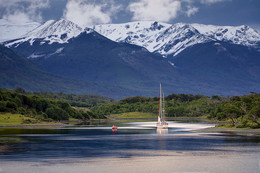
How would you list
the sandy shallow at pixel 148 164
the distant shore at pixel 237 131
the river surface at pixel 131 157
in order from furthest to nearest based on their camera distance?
the distant shore at pixel 237 131 < the river surface at pixel 131 157 < the sandy shallow at pixel 148 164

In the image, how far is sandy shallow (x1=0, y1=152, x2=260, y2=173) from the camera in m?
61.7

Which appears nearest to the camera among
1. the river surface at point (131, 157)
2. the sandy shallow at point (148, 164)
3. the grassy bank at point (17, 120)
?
the sandy shallow at point (148, 164)

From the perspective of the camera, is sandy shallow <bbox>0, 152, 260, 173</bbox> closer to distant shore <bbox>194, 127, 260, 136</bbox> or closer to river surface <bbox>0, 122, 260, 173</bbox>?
river surface <bbox>0, 122, 260, 173</bbox>

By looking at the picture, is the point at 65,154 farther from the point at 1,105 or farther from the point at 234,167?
the point at 1,105

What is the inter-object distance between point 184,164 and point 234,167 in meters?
6.72

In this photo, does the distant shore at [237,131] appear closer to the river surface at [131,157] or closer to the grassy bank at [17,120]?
the river surface at [131,157]

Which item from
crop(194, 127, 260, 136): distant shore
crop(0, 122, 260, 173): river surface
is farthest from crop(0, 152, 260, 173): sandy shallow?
crop(194, 127, 260, 136): distant shore

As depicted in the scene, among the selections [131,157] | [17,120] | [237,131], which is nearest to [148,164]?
[131,157]

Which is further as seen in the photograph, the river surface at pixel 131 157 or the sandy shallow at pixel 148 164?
the river surface at pixel 131 157

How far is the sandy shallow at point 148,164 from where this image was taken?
61656 millimetres

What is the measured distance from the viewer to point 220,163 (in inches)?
2665

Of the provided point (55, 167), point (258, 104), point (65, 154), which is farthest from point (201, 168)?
point (258, 104)

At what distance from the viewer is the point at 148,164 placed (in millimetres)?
67125

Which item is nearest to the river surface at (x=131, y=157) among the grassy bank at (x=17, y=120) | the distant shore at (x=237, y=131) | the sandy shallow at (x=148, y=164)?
the sandy shallow at (x=148, y=164)
